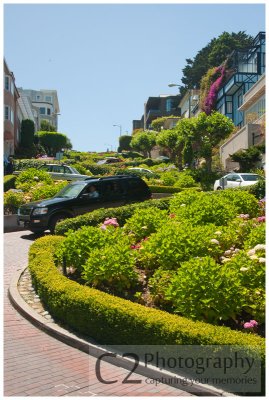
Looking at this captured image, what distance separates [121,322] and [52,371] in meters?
1.15

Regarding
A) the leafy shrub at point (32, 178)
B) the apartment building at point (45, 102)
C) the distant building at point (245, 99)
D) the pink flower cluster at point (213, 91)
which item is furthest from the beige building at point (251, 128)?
the apartment building at point (45, 102)

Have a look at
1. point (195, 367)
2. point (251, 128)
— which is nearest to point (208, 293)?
point (195, 367)

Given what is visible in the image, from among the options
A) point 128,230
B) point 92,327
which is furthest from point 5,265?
point 92,327

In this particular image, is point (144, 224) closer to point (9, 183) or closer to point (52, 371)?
point (52, 371)

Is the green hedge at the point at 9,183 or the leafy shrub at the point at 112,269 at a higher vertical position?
the green hedge at the point at 9,183

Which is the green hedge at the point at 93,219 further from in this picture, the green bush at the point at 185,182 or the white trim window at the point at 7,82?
the white trim window at the point at 7,82

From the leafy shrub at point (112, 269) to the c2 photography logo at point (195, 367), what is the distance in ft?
6.37

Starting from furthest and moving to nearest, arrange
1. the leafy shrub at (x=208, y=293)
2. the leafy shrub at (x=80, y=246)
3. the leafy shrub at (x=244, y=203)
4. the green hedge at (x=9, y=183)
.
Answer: the green hedge at (x=9, y=183)
the leafy shrub at (x=244, y=203)
the leafy shrub at (x=80, y=246)
the leafy shrub at (x=208, y=293)

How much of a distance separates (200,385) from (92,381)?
124cm

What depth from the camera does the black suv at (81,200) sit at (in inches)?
638

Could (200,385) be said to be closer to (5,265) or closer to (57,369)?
(57,369)

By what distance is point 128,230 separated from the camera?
39.5 feet

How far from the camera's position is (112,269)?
8359mm

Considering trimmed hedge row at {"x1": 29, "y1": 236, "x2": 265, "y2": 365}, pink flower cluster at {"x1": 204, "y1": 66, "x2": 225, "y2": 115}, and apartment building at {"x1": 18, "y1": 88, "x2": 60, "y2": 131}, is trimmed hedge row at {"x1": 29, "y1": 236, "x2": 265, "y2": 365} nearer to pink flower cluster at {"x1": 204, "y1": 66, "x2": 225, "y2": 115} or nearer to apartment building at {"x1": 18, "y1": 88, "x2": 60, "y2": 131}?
pink flower cluster at {"x1": 204, "y1": 66, "x2": 225, "y2": 115}
